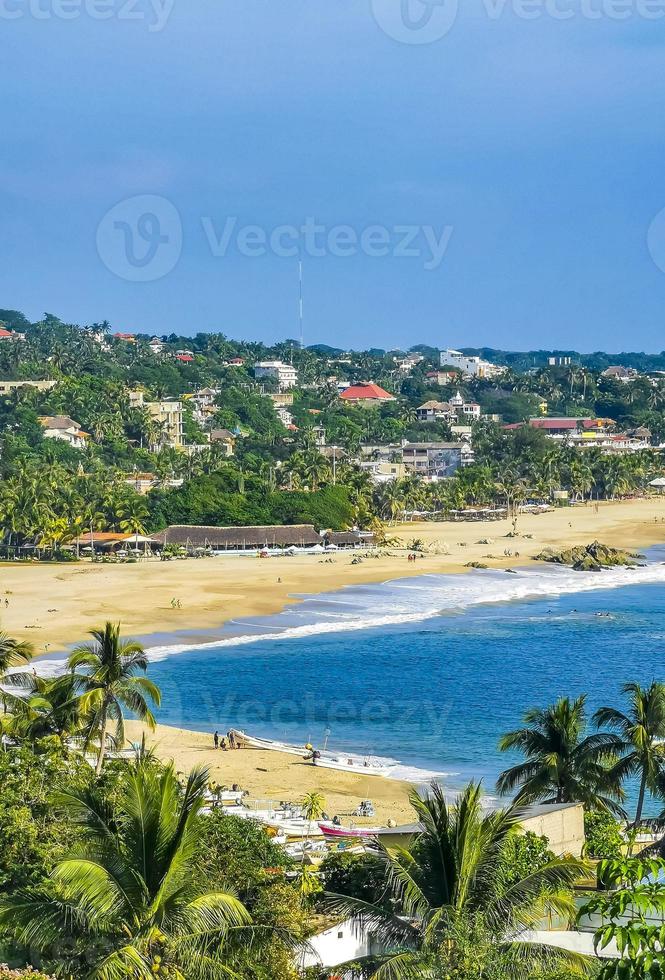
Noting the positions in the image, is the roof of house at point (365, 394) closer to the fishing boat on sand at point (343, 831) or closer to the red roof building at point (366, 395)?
the red roof building at point (366, 395)

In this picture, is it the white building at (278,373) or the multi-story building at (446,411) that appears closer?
the multi-story building at (446,411)

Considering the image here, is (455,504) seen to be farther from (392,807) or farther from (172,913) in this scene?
(172,913)

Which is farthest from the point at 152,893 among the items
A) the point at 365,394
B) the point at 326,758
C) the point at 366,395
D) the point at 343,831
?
the point at 365,394

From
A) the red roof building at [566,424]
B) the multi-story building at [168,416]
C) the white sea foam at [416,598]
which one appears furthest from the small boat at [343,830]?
the red roof building at [566,424]

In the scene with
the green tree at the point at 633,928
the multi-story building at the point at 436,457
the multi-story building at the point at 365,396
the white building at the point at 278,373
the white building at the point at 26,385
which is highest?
the white building at the point at 278,373

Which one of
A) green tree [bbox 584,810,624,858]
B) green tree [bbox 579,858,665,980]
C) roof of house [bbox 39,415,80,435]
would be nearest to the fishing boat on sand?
green tree [bbox 584,810,624,858]

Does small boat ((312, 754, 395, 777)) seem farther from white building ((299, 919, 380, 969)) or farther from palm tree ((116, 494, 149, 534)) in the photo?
palm tree ((116, 494, 149, 534))
